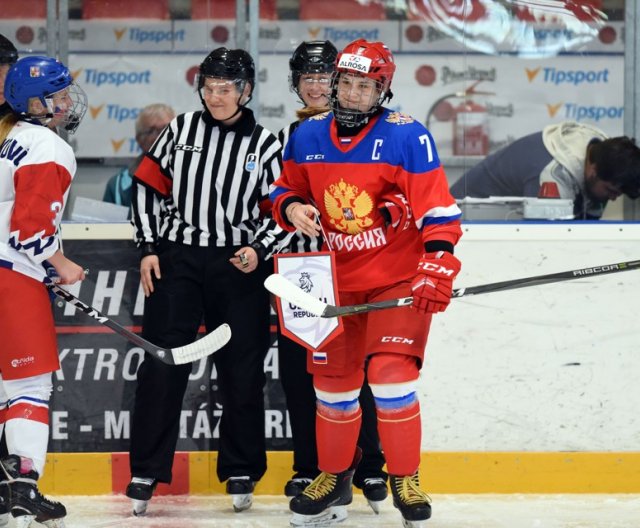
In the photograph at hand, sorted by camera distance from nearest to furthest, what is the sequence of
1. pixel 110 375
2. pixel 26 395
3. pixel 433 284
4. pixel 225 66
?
pixel 433 284, pixel 26 395, pixel 225 66, pixel 110 375

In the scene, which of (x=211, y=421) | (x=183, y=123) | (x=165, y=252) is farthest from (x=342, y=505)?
(x=183, y=123)

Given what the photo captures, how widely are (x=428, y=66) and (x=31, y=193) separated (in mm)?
1601

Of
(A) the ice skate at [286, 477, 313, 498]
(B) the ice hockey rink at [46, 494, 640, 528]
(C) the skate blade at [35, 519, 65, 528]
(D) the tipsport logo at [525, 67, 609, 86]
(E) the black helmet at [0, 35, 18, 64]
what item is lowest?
(B) the ice hockey rink at [46, 494, 640, 528]

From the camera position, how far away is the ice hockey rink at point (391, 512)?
3.39m

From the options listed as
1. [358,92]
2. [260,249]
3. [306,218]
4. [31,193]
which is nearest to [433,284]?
[306,218]

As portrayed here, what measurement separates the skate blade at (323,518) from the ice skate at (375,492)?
0.34 ft

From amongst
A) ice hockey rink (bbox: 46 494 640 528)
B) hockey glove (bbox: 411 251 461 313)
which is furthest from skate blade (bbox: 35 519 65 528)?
hockey glove (bbox: 411 251 461 313)

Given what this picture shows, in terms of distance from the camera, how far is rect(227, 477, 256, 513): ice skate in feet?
11.7

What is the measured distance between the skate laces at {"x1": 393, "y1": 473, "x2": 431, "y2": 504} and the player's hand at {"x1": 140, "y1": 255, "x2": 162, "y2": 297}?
0.91 metres

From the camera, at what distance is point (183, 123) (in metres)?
3.59

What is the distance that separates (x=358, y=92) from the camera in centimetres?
318

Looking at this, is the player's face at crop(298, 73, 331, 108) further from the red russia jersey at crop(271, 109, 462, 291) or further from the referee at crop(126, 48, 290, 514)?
the red russia jersey at crop(271, 109, 462, 291)

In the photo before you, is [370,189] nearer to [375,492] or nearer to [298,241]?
[298,241]

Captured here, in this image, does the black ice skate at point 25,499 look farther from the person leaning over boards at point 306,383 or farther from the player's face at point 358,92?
the player's face at point 358,92
